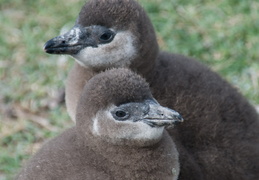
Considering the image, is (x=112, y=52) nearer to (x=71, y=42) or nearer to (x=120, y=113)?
(x=71, y=42)

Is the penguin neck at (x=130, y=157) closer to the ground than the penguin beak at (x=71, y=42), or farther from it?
closer to the ground

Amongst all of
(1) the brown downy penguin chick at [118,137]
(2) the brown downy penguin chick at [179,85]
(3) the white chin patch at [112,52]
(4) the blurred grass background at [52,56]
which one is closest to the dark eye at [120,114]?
(1) the brown downy penguin chick at [118,137]

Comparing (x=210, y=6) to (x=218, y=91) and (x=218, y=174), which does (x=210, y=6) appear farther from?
(x=218, y=174)

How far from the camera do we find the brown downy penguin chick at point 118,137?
4047 millimetres

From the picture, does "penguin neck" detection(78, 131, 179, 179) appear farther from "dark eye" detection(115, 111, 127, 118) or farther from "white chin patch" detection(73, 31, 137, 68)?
"white chin patch" detection(73, 31, 137, 68)

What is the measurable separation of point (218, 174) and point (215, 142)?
0.75 ft

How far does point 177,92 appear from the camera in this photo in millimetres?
4770

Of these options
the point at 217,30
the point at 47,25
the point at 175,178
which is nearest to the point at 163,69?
the point at 175,178

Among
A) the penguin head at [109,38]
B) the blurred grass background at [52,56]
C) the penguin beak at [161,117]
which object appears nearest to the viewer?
the penguin beak at [161,117]

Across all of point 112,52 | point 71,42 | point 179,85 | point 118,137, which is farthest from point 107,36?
point 118,137

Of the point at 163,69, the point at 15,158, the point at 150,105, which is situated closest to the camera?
the point at 150,105

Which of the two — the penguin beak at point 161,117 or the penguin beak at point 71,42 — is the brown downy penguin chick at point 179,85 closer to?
the penguin beak at point 71,42

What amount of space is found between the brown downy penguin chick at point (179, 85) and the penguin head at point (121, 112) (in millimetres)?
587

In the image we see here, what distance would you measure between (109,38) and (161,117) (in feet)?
3.48
